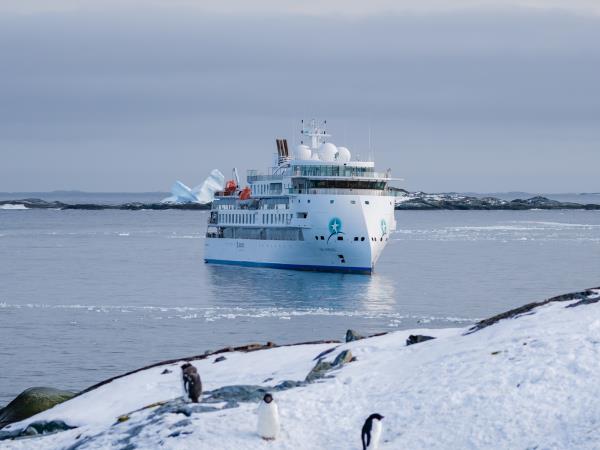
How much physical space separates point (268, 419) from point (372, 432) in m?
1.80

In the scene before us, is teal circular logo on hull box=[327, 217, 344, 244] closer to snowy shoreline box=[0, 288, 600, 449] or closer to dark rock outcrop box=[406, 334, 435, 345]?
dark rock outcrop box=[406, 334, 435, 345]

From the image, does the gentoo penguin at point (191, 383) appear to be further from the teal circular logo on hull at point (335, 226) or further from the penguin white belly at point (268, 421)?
the teal circular logo on hull at point (335, 226)

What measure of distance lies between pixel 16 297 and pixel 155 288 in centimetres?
882

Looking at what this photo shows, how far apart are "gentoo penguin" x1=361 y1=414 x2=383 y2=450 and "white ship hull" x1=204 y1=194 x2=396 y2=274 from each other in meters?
51.6

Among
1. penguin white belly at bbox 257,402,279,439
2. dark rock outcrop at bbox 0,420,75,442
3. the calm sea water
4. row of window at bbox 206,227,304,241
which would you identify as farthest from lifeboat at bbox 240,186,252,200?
penguin white belly at bbox 257,402,279,439

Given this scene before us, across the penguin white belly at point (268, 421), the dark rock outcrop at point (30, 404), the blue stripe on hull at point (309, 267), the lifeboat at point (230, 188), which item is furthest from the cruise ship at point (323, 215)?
the penguin white belly at point (268, 421)

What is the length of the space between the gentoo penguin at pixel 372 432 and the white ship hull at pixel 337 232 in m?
51.6

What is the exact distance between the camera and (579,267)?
75938mm

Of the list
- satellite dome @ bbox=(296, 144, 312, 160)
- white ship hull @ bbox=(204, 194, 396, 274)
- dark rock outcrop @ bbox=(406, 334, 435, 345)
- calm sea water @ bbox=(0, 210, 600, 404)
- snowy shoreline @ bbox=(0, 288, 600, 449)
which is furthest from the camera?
satellite dome @ bbox=(296, 144, 312, 160)

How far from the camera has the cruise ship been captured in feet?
223

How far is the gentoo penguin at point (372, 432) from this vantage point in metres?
15.8

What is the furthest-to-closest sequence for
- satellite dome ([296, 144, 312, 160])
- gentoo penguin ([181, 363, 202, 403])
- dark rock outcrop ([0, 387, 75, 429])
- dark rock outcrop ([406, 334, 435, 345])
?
satellite dome ([296, 144, 312, 160]) → dark rock outcrop ([0, 387, 75, 429]) → dark rock outcrop ([406, 334, 435, 345]) → gentoo penguin ([181, 363, 202, 403])

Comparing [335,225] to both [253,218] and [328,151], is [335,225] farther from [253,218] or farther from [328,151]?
[253,218]

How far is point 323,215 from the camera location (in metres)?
68.6
